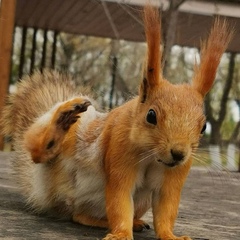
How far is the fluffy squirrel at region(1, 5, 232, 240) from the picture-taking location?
155 cm

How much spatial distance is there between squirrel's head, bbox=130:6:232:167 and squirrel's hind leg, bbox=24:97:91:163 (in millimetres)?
246

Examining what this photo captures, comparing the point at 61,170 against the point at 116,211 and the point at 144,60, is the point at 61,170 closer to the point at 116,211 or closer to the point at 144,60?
the point at 116,211

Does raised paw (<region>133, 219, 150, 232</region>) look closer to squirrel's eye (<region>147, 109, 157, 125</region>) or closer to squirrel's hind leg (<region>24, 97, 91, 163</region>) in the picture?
squirrel's hind leg (<region>24, 97, 91, 163</region>)

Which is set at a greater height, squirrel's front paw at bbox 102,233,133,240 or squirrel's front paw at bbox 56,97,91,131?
squirrel's front paw at bbox 56,97,91,131

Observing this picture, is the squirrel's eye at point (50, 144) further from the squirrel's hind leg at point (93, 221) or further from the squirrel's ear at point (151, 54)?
the squirrel's ear at point (151, 54)

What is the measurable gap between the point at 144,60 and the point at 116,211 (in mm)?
389

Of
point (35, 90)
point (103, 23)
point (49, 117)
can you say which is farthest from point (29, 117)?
point (103, 23)

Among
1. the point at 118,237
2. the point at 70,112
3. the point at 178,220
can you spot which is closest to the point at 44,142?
the point at 70,112

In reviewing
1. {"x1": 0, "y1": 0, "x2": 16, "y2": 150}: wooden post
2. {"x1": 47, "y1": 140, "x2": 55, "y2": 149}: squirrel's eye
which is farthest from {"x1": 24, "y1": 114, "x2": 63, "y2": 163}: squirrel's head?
{"x1": 0, "y1": 0, "x2": 16, "y2": 150}: wooden post

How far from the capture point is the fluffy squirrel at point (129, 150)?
5.08 feet

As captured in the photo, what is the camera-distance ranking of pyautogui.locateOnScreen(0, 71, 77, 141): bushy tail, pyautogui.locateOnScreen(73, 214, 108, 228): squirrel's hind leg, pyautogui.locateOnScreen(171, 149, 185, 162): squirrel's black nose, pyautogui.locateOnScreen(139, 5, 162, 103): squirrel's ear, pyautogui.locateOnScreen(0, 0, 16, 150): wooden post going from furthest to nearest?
pyautogui.locateOnScreen(0, 0, 16, 150): wooden post < pyautogui.locateOnScreen(0, 71, 77, 141): bushy tail < pyautogui.locateOnScreen(73, 214, 108, 228): squirrel's hind leg < pyautogui.locateOnScreen(139, 5, 162, 103): squirrel's ear < pyautogui.locateOnScreen(171, 149, 185, 162): squirrel's black nose

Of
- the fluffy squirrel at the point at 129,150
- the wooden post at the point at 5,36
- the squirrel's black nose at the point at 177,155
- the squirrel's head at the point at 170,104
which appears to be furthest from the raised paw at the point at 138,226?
the wooden post at the point at 5,36

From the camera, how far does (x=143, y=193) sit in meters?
1.79

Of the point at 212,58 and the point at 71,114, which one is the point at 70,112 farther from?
the point at 212,58
